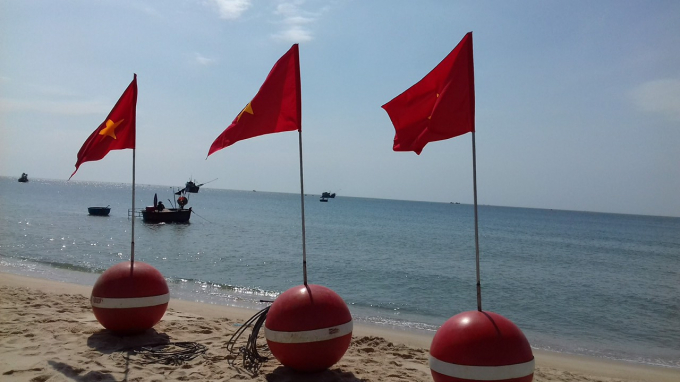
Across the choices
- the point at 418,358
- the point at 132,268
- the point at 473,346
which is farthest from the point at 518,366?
the point at 132,268

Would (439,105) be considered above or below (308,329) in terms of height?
above

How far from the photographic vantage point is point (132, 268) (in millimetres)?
8234

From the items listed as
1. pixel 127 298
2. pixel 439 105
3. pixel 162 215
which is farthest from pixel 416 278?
pixel 162 215

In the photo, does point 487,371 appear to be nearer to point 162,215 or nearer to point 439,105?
point 439,105

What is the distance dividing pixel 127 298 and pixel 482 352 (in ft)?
18.6

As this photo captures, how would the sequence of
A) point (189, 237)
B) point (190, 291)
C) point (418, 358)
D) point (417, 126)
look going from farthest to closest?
point (189, 237)
point (190, 291)
point (418, 358)
point (417, 126)

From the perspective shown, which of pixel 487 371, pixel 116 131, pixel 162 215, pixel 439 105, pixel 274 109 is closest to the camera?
pixel 487 371

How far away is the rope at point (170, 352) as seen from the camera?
7449 millimetres

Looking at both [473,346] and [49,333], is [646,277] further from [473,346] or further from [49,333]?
[49,333]

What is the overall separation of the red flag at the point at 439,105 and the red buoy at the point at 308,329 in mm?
2296

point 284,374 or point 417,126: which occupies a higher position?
point 417,126

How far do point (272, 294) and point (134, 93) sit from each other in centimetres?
1196

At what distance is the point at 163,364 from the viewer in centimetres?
729

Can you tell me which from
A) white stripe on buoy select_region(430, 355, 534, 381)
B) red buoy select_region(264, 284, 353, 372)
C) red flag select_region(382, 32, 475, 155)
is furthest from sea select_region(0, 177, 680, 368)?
white stripe on buoy select_region(430, 355, 534, 381)
